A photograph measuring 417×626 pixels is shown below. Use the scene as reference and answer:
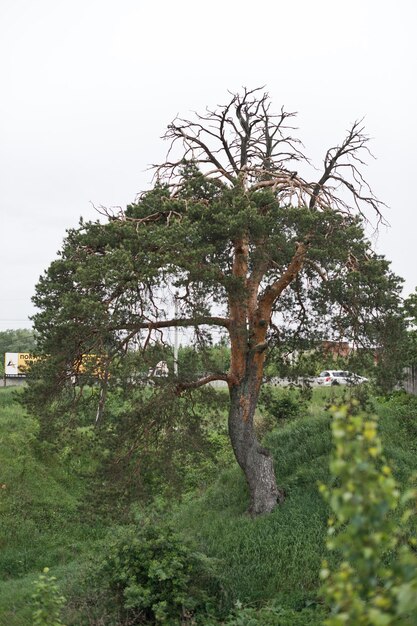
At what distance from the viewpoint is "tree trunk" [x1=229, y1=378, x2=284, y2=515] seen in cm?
1499

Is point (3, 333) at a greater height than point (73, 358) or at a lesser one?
greater

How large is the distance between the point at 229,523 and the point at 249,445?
1616 mm

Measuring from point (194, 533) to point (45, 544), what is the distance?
6425 mm

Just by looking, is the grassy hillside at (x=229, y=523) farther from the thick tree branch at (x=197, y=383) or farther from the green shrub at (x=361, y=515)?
the green shrub at (x=361, y=515)

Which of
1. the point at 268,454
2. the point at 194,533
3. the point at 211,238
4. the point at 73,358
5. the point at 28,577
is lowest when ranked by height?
the point at 28,577

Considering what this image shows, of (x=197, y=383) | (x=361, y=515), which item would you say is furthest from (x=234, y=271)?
(x=361, y=515)

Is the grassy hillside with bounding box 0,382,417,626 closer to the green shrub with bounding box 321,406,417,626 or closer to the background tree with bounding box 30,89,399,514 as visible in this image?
the background tree with bounding box 30,89,399,514

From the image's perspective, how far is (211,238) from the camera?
13.6m

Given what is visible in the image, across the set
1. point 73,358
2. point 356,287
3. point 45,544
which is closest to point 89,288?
point 73,358

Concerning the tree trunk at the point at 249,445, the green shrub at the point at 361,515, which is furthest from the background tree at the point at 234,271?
the green shrub at the point at 361,515

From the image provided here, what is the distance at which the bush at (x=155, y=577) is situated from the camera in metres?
11.0

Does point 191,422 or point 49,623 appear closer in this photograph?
point 49,623

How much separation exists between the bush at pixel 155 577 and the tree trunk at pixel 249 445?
3.15 meters

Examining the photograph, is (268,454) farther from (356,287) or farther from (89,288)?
(89,288)
